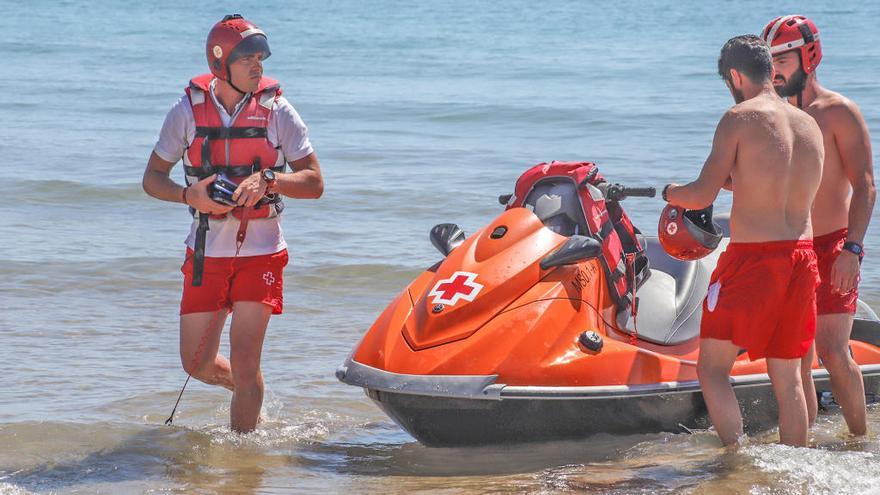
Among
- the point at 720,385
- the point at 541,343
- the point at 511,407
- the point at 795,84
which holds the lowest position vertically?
the point at 511,407

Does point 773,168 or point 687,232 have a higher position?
point 773,168

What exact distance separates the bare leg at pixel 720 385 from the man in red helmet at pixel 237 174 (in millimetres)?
1762

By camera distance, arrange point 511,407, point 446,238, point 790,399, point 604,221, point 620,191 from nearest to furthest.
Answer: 1. point 790,399
2. point 511,407
3. point 620,191
4. point 604,221
5. point 446,238

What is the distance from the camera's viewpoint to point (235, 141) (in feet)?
18.1

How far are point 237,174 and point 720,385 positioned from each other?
218 cm

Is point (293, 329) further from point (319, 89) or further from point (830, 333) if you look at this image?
point (319, 89)

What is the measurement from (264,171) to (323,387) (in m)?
2.15

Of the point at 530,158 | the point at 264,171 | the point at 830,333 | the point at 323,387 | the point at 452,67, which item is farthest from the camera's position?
the point at 452,67

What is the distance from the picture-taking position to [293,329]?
27.9ft

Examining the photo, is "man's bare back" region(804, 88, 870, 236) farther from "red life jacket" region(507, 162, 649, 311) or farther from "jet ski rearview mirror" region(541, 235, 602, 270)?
"jet ski rearview mirror" region(541, 235, 602, 270)

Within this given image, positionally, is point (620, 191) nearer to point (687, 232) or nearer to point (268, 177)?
point (687, 232)

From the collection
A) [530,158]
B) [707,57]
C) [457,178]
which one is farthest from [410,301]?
[707,57]

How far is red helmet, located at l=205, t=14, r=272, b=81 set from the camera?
5.41 meters

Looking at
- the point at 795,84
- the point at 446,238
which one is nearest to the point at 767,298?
the point at 795,84
